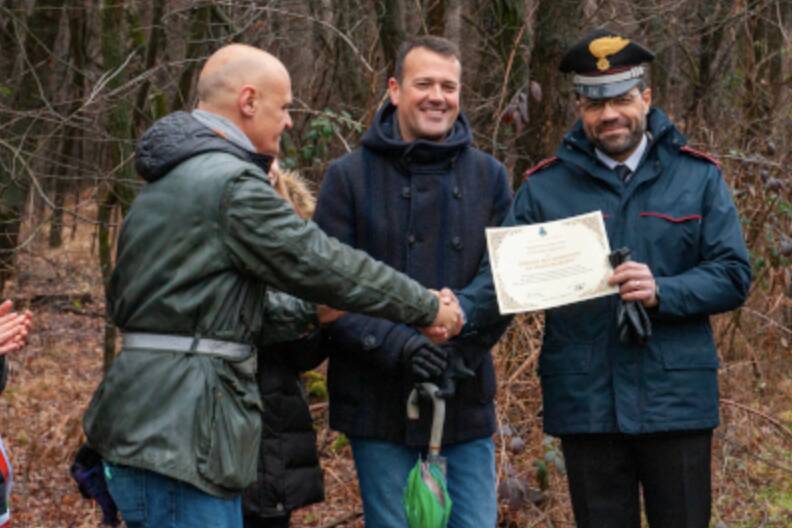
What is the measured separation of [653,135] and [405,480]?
1.49 m

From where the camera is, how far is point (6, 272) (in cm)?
971

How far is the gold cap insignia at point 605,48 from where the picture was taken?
4312 millimetres

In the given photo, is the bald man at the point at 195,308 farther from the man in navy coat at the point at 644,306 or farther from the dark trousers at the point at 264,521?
the man in navy coat at the point at 644,306

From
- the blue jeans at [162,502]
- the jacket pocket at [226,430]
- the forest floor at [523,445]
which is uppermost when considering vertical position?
the jacket pocket at [226,430]

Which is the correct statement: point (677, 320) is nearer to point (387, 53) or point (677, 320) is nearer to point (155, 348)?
point (155, 348)

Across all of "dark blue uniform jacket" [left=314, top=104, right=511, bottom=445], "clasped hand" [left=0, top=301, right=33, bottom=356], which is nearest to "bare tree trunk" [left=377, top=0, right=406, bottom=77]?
"dark blue uniform jacket" [left=314, top=104, right=511, bottom=445]

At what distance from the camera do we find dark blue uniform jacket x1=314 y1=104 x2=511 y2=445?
4402 millimetres

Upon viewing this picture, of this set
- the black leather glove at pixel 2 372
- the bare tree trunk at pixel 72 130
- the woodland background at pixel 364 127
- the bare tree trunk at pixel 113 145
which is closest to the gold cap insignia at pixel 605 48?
the woodland background at pixel 364 127

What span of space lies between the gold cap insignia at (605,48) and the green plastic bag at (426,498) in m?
1.51

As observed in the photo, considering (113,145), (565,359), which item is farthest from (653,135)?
(113,145)

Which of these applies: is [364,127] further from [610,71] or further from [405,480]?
[405,480]

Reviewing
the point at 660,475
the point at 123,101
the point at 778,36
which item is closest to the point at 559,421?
the point at 660,475

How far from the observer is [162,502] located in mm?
3559

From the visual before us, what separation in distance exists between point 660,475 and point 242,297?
156 cm
